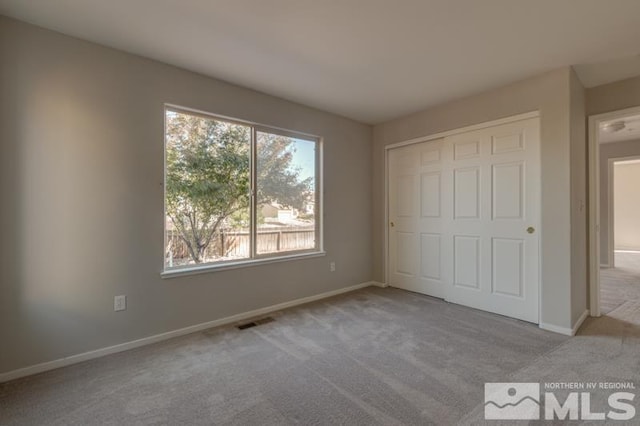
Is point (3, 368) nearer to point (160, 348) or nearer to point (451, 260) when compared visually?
point (160, 348)

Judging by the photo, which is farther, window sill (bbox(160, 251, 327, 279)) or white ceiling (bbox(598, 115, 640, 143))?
white ceiling (bbox(598, 115, 640, 143))

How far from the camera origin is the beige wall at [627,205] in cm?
766

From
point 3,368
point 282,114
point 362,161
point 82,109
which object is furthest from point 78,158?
point 362,161

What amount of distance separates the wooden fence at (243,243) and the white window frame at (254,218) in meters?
0.05

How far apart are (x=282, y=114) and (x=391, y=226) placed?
2.27 meters

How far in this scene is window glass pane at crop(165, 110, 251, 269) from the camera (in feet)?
9.01

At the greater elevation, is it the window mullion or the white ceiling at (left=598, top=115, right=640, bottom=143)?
the white ceiling at (left=598, top=115, right=640, bottom=143)

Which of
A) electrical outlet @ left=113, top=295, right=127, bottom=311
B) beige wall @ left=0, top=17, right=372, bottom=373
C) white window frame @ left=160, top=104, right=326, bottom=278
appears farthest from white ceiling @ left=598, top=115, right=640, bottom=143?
electrical outlet @ left=113, top=295, right=127, bottom=311

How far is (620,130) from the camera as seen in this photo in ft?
15.3

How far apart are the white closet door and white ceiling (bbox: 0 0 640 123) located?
2.61 ft

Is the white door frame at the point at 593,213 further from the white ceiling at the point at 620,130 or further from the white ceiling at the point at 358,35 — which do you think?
the white ceiling at the point at 620,130

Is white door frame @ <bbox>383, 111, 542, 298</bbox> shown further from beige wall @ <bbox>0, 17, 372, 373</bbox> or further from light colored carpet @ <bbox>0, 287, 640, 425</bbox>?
beige wall @ <bbox>0, 17, 372, 373</bbox>

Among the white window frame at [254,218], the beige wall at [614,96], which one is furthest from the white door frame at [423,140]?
the white window frame at [254,218]

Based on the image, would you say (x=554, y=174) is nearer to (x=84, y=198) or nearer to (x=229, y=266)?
(x=229, y=266)
